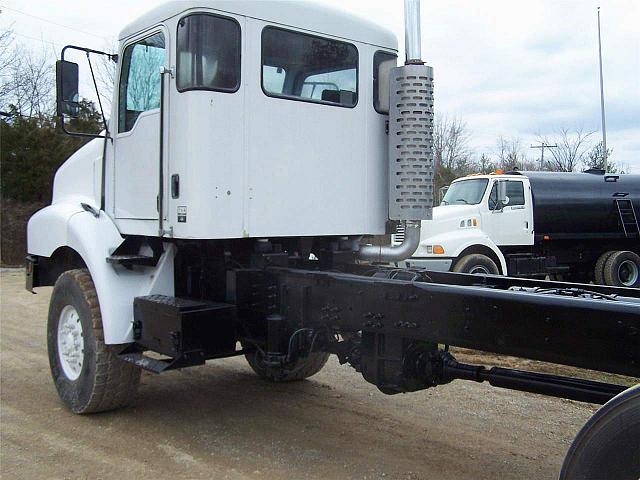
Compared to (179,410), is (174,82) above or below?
above

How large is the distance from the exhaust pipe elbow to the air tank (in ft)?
31.9

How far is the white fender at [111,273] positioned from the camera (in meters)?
5.00

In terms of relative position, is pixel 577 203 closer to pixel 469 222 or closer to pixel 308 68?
pixel 469 222

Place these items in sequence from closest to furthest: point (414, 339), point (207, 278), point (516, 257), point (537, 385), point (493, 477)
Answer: point (537, 385)
point (414, 339)
point (493, 477)
point (207, 278)
point (516, 257)

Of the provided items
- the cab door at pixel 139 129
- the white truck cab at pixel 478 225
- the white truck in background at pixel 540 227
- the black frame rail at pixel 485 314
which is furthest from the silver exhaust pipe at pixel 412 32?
the white truck in background at pixel 540 227

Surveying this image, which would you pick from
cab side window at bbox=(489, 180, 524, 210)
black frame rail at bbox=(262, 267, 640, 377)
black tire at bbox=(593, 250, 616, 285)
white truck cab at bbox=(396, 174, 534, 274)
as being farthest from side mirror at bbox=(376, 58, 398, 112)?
black tire at bbox=(593, 250, 616, 285)

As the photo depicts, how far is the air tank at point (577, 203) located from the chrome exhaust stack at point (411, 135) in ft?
32.8

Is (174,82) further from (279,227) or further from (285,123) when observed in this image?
(279,227)

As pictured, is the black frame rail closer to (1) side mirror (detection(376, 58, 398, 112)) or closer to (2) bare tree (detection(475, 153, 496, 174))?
(1) side mirror (detection(376, 58, 398, 112))

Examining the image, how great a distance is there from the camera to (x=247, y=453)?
15.4 ft

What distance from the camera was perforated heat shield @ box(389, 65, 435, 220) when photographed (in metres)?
4.76

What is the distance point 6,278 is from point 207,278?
14.1 metres

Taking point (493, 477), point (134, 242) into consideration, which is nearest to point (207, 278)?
point (134, 242)

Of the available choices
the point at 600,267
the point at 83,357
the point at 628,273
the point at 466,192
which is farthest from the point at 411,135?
the point at 628,273
